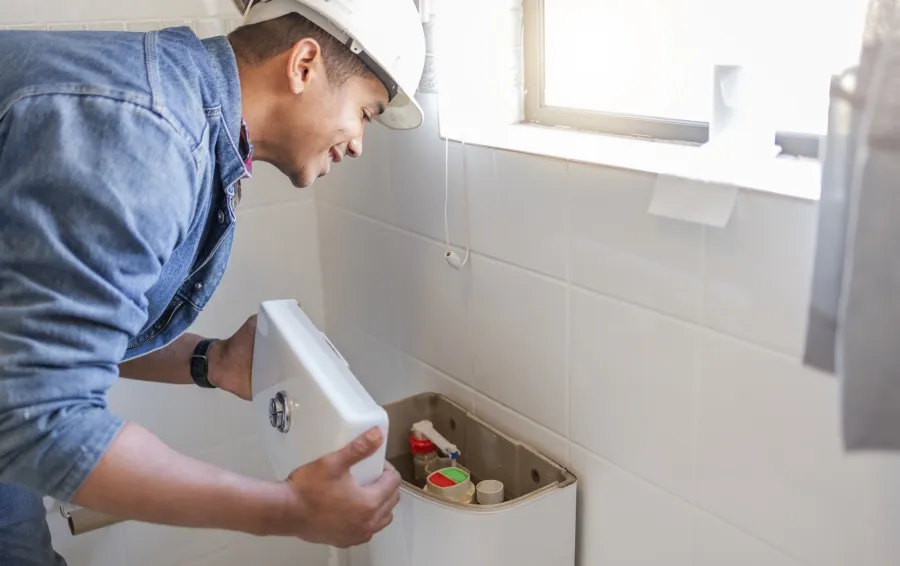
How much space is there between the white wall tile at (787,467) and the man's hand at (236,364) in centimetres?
62

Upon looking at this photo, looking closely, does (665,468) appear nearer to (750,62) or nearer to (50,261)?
(750,62)

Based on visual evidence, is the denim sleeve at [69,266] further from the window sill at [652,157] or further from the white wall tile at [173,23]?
the white wall tile at [173,23]

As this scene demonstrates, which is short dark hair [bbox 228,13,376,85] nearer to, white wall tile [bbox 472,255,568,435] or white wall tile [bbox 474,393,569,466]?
white wall tile [bbox 472,255,568,435]

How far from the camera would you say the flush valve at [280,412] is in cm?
98

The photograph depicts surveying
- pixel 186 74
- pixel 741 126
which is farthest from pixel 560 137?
pixel 186 74

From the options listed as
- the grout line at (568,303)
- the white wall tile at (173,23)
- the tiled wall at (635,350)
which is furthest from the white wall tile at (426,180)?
the white wall tile at (173,23)

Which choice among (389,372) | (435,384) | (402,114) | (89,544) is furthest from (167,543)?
(402,114)

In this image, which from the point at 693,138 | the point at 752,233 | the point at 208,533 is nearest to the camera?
the point at 752,233

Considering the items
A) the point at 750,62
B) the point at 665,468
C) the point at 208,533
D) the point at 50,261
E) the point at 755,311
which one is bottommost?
the point at 208,533

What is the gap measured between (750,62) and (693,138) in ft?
0.47

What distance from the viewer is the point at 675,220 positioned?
0.91 m

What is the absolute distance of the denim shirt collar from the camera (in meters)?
0.90

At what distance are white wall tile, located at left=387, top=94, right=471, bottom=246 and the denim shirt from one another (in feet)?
1.58

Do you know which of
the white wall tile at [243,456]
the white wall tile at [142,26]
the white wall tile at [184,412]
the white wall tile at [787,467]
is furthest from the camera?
the white wall tile at [243,456]
